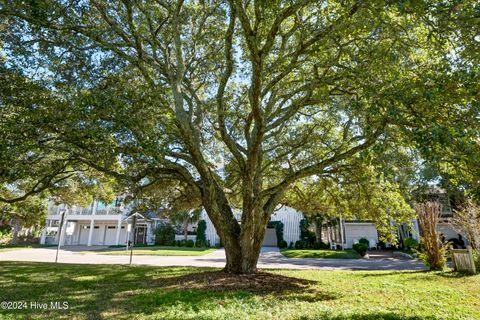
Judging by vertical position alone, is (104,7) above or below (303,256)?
above

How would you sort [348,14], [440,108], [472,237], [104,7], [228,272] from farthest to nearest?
[472,237]
[228,272]
[104,7]
[348,14]
[440,108]

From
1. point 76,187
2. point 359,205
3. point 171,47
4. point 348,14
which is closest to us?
point 348,14

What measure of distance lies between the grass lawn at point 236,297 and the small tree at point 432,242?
2.86 metres

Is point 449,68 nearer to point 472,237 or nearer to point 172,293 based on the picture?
point 172,293

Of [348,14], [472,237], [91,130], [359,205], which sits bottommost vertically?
[472,237]

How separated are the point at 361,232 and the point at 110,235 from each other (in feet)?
96.6

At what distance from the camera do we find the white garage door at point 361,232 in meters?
31.3

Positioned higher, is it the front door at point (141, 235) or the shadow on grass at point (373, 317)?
the front door at point (141, 235)

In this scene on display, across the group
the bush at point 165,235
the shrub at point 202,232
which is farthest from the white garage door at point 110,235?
the shrub at point 202,232

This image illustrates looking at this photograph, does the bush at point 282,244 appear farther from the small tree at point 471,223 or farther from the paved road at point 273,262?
the small tree at point 471,223

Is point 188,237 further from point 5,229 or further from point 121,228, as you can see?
point 5,229

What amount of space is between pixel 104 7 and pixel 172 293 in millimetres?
8450

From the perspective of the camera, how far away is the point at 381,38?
7.58 meters

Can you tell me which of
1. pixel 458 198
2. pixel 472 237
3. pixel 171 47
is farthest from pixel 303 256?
pixel 171 47
